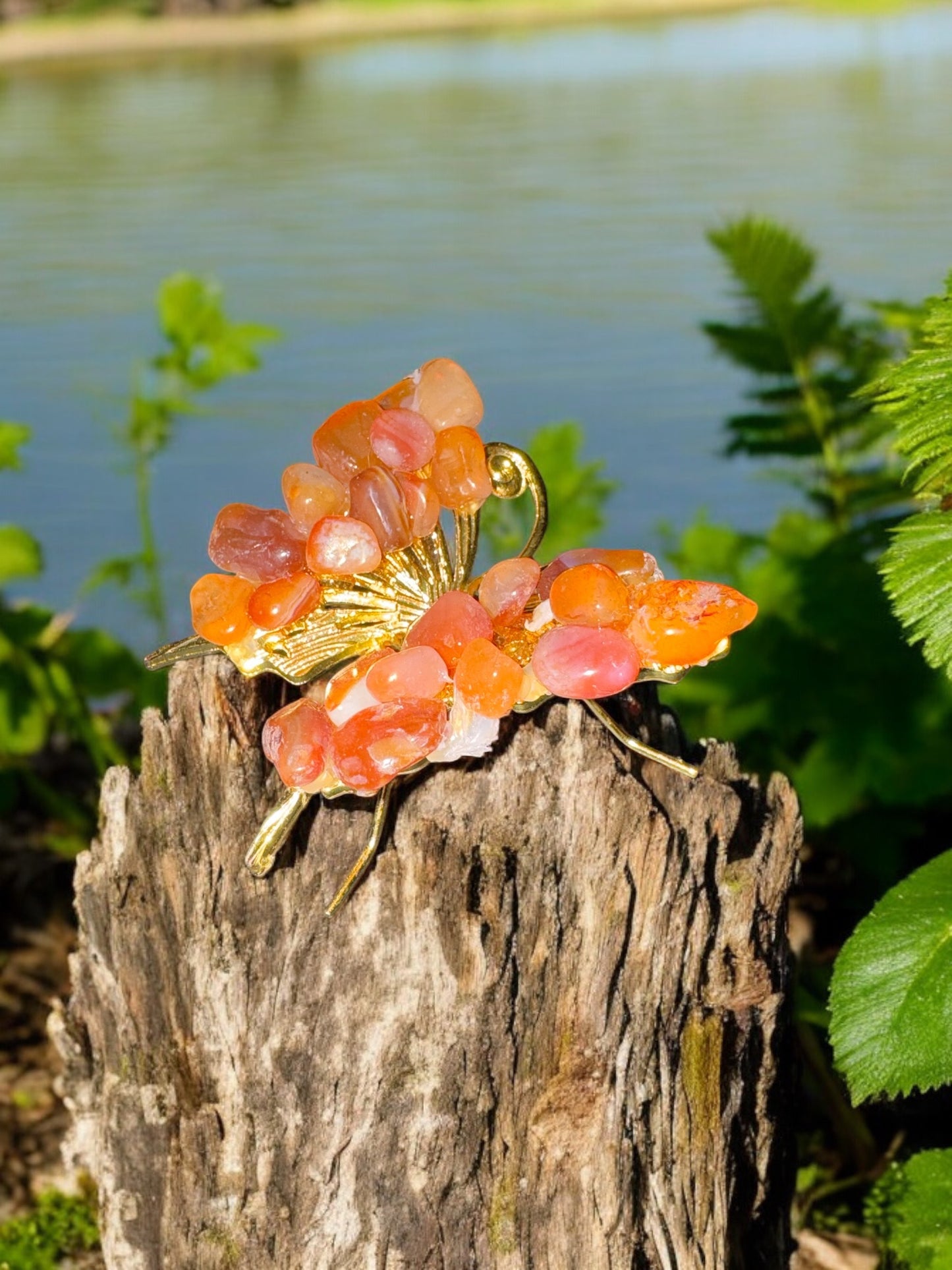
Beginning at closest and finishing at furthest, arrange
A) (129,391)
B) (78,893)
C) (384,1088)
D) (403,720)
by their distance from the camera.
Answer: (403,720) < (384,1088) < (78,893) < (129,391)

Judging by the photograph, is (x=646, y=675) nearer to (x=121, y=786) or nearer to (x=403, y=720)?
(x=403, y=720)

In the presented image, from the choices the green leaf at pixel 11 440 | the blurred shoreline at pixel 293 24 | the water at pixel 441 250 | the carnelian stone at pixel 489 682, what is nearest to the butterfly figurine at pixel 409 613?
the carnelian stone at pixel 489 682

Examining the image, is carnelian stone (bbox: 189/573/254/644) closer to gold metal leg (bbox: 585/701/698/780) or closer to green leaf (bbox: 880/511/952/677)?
gold metal leg (bbox: 585/701/698/780)

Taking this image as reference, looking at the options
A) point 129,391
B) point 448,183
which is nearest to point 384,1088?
point 129,391

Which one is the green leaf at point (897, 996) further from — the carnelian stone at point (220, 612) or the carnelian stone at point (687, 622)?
the carnelian stone at point (220, 612)

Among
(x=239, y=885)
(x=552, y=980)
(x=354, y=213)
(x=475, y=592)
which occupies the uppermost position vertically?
(x=354, y=213)

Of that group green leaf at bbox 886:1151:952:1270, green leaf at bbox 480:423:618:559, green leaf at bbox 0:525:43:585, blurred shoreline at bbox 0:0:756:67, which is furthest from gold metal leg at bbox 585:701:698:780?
blurred shoreline at bbox 0:0:756:67
